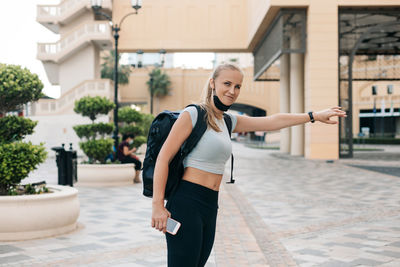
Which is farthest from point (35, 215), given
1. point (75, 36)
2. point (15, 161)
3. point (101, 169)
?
point (75, 36)

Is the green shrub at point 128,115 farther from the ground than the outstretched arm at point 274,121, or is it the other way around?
the green shrub at point 128,115

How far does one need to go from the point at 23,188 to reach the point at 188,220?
510cm

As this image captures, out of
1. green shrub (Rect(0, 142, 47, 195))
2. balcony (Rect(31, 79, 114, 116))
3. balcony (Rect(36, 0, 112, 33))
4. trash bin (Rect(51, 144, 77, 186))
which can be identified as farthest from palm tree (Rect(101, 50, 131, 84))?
green shrub (Rect(0, 142, 47, 195))

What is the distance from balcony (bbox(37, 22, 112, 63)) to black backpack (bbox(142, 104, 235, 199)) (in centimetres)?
3028

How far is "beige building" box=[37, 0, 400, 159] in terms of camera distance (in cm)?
2277

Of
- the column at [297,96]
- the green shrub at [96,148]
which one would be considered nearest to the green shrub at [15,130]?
the green shrub at [96,148]

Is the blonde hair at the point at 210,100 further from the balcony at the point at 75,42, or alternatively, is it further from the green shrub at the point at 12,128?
the balcony at the point at 75,42

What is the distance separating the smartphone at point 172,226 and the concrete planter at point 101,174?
1024 centimetres

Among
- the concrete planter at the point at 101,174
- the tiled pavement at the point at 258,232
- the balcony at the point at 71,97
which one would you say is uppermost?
the balcony at the point at 71,97

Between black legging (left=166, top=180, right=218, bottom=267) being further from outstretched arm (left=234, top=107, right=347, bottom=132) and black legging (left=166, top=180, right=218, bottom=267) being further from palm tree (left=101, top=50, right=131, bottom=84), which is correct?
palm tree (left=101, top=50, right=131, bottom=84)

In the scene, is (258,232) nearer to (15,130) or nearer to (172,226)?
(15,130)

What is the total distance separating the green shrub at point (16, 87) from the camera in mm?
6617

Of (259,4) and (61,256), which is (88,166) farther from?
(259,4)

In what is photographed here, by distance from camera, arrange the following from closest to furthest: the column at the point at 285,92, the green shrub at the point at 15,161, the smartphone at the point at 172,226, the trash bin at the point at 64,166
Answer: the smartphone at the point at 172,226 < the green shrub at the point at 15,161 < the trash bin at the point at 64,166 < the column at the point at 285,92
